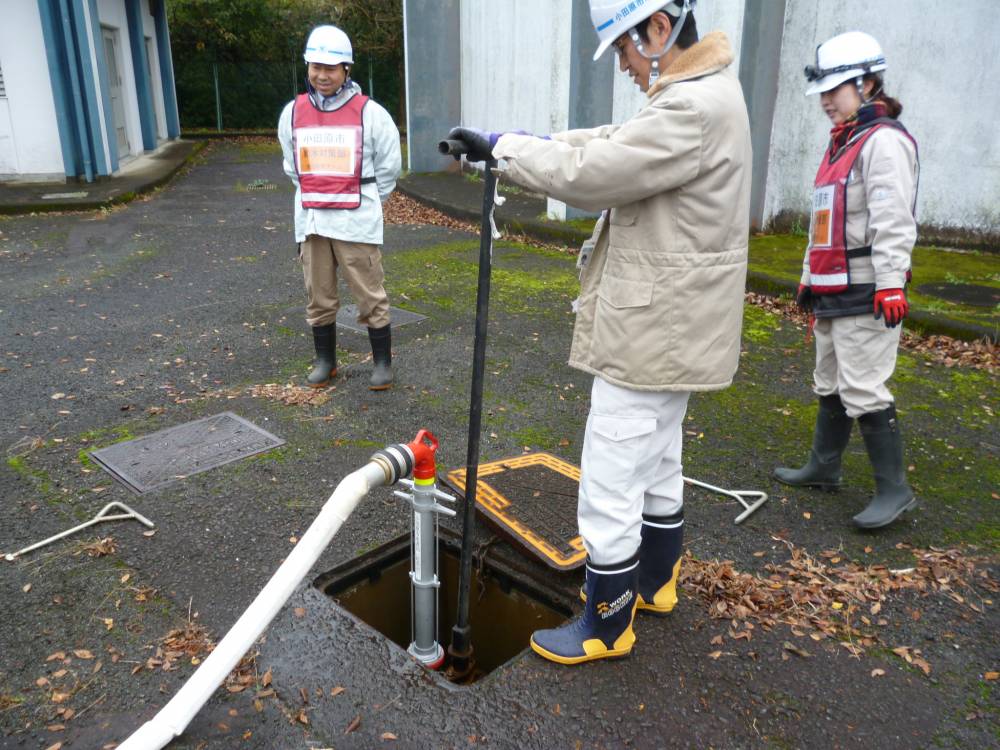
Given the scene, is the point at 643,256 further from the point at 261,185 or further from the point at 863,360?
the point at 261,185

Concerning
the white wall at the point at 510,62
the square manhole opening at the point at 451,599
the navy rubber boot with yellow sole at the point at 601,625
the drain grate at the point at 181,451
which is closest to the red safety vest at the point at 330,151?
the drain grate at the point at 181,451

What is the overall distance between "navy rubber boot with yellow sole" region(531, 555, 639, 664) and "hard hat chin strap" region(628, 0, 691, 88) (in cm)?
155

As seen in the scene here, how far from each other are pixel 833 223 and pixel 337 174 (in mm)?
2860

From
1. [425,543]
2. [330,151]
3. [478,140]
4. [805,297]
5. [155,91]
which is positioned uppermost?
[478,140]

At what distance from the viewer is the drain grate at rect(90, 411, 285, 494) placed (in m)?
3.96

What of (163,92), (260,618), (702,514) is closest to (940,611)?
(702,514)

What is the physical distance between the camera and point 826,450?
3.85 metres

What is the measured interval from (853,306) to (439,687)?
2.35 m

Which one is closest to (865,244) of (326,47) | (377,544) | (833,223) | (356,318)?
(833,223)

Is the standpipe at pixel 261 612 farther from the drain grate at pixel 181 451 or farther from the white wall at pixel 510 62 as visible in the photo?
the white wall at pixel 510 62

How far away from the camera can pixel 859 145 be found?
11.0 ft

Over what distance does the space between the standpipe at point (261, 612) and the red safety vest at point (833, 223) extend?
6.84 ft

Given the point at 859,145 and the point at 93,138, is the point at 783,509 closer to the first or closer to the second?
the point at 859,145

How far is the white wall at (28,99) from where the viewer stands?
12.4 meters
